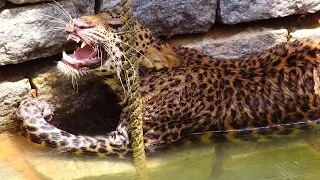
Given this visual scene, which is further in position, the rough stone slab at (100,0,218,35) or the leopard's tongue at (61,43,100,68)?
the rough stone slab at (100,0,218,35)

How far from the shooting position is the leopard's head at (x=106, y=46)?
5.56 metres

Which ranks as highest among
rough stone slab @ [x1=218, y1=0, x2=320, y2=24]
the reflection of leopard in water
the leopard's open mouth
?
rough stone slab @ [x1=218, y1=0, x2=320, y2=24]

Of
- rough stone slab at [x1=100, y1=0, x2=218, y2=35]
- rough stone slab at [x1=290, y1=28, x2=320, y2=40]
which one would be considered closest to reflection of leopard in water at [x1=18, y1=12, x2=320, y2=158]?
rough stone slab at [x1=100, y1=0, x2=218, y2=35]

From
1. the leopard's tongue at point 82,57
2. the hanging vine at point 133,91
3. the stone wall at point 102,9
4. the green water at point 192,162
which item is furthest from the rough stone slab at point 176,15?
the green water at point 192,162

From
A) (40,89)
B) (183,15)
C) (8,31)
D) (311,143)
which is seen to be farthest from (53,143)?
(311,143)

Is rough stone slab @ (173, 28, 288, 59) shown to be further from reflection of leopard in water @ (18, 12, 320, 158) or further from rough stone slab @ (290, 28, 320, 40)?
reflection of leopard in water @ (18, 12, 320, 158)

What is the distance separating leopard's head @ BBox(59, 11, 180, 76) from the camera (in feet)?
18.2

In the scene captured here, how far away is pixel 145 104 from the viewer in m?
5.93

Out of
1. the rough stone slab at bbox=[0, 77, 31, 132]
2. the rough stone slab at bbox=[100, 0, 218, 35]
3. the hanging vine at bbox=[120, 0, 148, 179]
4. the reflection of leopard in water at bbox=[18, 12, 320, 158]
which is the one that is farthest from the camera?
the rough stone slab at bbox=[100, 0, 218, 35]

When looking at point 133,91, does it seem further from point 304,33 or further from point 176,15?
point 304,33

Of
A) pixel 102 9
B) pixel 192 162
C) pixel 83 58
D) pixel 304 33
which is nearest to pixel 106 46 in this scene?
pixel 83 58

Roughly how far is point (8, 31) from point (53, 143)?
1.01m

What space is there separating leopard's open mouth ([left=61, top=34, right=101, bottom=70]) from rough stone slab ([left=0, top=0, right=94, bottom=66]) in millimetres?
336

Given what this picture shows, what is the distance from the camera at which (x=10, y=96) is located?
605cm
